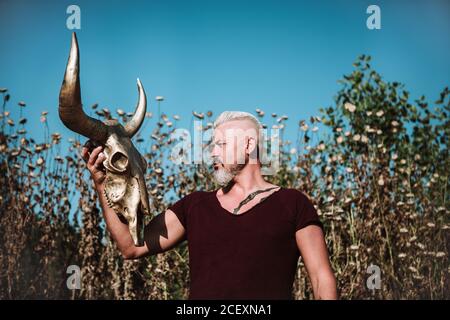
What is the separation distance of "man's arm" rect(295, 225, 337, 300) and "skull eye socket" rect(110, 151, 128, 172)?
74cm

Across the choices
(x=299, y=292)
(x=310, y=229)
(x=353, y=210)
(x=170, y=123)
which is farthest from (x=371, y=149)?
(x=310, y=229)

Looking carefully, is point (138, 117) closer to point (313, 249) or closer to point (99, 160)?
point (99, 160)

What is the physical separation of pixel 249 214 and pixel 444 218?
354 cm

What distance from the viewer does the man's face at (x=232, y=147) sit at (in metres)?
2.72

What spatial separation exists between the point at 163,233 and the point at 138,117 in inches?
20.2

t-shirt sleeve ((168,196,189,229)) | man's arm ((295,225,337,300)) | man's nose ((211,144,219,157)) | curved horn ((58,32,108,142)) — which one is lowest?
man's arm ((295,225,337,300))

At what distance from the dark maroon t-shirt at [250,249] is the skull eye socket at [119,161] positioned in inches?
17.1

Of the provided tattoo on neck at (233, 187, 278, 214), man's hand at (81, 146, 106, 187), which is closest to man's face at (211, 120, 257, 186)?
tattoo on neck at (233, 187, 278, 214)

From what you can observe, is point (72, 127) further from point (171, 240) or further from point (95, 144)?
point (171, 240)

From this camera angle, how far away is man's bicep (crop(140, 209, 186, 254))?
2686 millimetres

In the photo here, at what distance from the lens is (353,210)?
566 centimetres

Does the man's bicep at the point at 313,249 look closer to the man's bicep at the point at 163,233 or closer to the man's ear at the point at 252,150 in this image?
the man's ear at the point at 252,150

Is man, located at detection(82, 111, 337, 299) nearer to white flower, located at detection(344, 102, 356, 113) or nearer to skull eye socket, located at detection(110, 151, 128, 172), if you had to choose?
skull eye socket, located at detection(110, 151, 128, 172)

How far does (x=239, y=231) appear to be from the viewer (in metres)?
2.55
